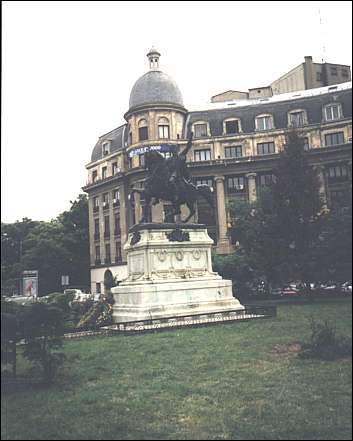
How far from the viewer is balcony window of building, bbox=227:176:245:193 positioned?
53.8 meters

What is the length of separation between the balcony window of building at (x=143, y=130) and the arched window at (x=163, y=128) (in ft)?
4.92

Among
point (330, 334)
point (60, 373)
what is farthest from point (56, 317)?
point (330, 334)

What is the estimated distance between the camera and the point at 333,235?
3.48m

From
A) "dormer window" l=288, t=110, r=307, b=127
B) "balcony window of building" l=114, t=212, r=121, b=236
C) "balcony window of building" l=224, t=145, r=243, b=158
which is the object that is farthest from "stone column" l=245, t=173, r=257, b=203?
"balcony window of building" l=114, t=212, r=121, b=236

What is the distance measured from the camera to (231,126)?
180 feet

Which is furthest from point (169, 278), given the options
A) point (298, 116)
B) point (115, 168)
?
point (115, 168)

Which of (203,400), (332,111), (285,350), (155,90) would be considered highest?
(155,90)

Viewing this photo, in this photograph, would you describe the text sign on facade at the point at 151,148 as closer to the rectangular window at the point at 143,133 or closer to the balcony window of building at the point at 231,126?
the rectangular window at the point at 143,133

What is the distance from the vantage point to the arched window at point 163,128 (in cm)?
5325

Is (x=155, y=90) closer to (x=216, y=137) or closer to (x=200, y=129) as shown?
A: (x=200, y=129)

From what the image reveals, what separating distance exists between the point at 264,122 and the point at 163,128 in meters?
10.9

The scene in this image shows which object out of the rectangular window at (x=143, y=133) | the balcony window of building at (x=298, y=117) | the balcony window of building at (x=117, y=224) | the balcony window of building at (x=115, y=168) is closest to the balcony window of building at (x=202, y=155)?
the rectangular window at (x=143, y=133)

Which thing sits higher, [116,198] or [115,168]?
[115,168]

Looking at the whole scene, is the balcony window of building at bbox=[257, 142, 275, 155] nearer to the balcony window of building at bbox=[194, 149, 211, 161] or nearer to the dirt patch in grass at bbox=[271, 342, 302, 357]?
the balcony window of building at bbox=[194, 149, 211, 161]
